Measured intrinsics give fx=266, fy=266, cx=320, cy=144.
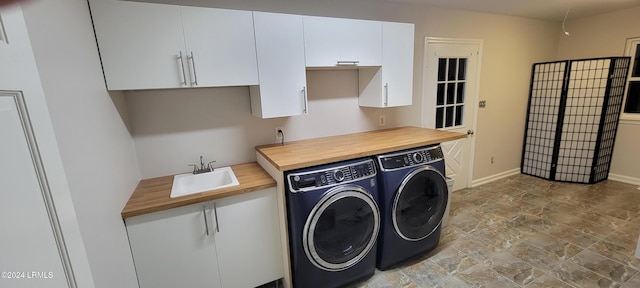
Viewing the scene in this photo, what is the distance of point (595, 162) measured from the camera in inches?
141

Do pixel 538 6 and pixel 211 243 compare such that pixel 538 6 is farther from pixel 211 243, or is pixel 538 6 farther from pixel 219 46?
pixel 211 243

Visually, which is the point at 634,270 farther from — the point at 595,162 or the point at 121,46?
the point at 121,46

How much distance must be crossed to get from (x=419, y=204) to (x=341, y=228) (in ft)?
2.42

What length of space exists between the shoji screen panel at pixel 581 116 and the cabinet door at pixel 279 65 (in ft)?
12.3

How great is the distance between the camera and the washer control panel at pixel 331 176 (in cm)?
167

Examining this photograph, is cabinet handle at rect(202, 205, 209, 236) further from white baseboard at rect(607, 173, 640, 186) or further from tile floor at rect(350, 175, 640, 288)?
white baseboard at rect(607, 173, 640, 186)

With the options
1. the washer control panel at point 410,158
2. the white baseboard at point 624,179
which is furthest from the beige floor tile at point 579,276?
the white baseboard at point 624,179

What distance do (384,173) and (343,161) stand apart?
33 centimetres

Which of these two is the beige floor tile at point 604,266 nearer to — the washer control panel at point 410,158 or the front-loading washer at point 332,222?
the washer control panel at point 410,158

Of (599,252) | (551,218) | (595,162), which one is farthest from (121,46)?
(595,162)

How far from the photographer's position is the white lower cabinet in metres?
1.57

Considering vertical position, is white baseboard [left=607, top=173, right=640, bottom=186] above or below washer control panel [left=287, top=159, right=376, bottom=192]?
below

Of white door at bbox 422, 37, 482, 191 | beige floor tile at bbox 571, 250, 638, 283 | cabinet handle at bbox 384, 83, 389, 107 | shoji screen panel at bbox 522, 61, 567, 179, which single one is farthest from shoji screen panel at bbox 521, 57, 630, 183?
cabinet handle at bbox 384, 83, 389, 107

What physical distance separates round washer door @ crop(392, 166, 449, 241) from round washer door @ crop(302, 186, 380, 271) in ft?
0.74
